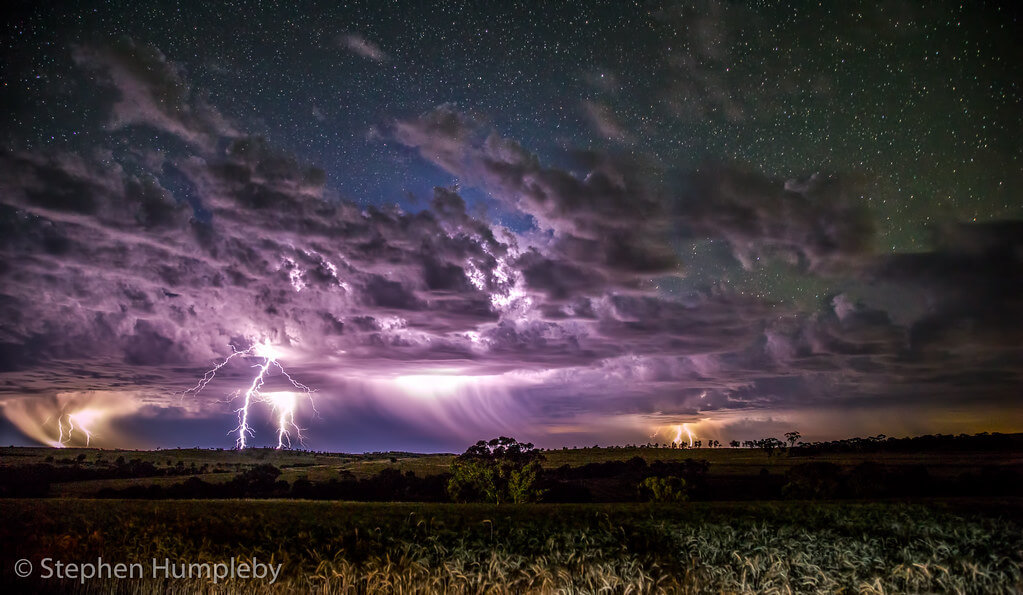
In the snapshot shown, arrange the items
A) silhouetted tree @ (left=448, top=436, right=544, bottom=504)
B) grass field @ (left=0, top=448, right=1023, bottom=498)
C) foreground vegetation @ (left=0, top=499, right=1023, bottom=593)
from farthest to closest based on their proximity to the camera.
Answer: grass field @ (left=0, top=448, right=1023, bottom=498), silhouetted tree @ (left=448, top=436, right=544, bottom=504), foreground vegetation @ (left=0, top=499, right=1023, bottom=593)

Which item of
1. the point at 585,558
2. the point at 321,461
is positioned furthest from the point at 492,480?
the point at 321,461

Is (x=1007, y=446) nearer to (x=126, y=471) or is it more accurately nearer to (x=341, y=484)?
(x=341, y=484)

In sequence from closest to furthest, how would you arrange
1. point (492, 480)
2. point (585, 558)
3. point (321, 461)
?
point (585, 558)
point (492, 480)
point (321, 461)

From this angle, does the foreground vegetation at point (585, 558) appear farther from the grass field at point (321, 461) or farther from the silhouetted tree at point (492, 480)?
the grass field at point (321, 461)

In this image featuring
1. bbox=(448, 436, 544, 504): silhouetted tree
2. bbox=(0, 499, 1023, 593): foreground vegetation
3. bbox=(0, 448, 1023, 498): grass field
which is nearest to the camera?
bbox=(0, 499, 1023, 593): foreground vegetation

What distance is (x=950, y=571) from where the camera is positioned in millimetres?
11953

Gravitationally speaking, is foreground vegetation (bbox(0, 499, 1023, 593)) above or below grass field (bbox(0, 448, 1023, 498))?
above

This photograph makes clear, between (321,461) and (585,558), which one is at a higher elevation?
(585,558)

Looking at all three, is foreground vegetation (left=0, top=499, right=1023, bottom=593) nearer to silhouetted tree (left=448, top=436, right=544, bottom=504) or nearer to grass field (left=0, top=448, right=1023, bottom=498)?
silhouetted tree (left=448, top=436, right=544, bottom=504)

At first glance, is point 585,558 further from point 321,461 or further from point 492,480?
point 321,461

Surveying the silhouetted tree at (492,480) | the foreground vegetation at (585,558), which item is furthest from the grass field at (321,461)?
the foreground vegetation at (585,558)

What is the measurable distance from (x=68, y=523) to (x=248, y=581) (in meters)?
17.0

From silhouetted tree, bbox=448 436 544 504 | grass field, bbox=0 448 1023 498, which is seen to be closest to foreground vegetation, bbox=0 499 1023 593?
silhouetted tree, bbox=448 436 544 504

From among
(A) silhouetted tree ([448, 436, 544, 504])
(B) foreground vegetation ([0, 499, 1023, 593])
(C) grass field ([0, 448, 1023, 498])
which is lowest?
(C) grass field ([0, 448, 1023, 498])
